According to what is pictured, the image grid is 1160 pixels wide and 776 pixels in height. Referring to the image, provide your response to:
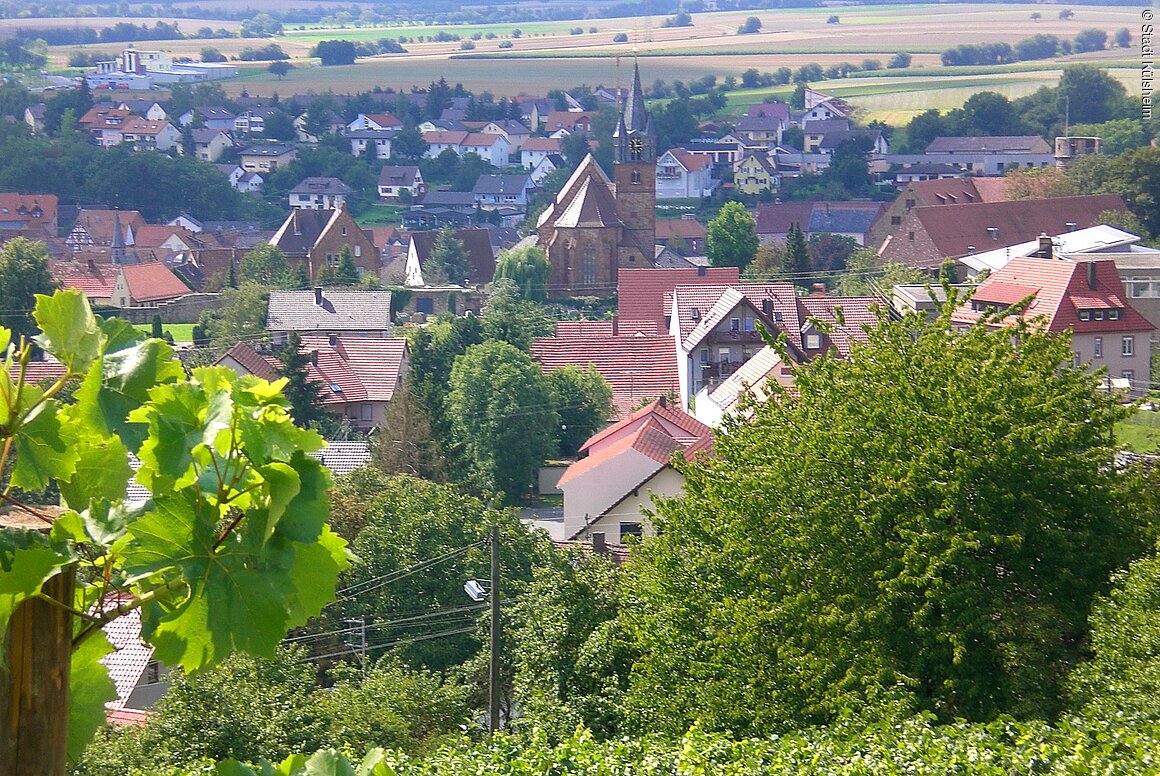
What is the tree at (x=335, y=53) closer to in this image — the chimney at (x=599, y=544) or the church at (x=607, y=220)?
the church at (x=607, y=220)

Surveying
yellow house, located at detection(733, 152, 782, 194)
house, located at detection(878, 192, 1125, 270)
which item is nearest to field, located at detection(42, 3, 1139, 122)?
yellow house, located at detection(733, 152, 782, 194)

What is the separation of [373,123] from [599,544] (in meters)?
123

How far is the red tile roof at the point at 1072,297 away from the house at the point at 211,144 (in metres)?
104

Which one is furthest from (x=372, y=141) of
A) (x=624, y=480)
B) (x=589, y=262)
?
(x=624, y=480)

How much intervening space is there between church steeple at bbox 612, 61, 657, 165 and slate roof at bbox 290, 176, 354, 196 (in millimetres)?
39709

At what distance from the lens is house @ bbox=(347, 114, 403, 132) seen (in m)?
138

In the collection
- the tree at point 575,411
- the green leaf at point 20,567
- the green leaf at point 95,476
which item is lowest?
the tree at point 575,411

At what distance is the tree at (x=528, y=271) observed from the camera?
68875 millimetres

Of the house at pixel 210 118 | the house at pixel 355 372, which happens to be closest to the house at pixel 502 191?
the house at pixel 210 118

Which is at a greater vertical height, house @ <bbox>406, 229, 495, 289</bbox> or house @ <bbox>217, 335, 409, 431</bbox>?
house @ <bbox>217, 335, 409, 431</bbox>

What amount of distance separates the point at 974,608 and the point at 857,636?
2.99 feet

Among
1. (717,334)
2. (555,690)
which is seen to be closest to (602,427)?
(717,334)

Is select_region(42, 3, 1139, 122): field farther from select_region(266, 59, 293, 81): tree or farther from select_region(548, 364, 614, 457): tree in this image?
select_region(548, 364, 614, 457): tree

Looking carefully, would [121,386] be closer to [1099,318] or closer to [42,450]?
[42,450]
